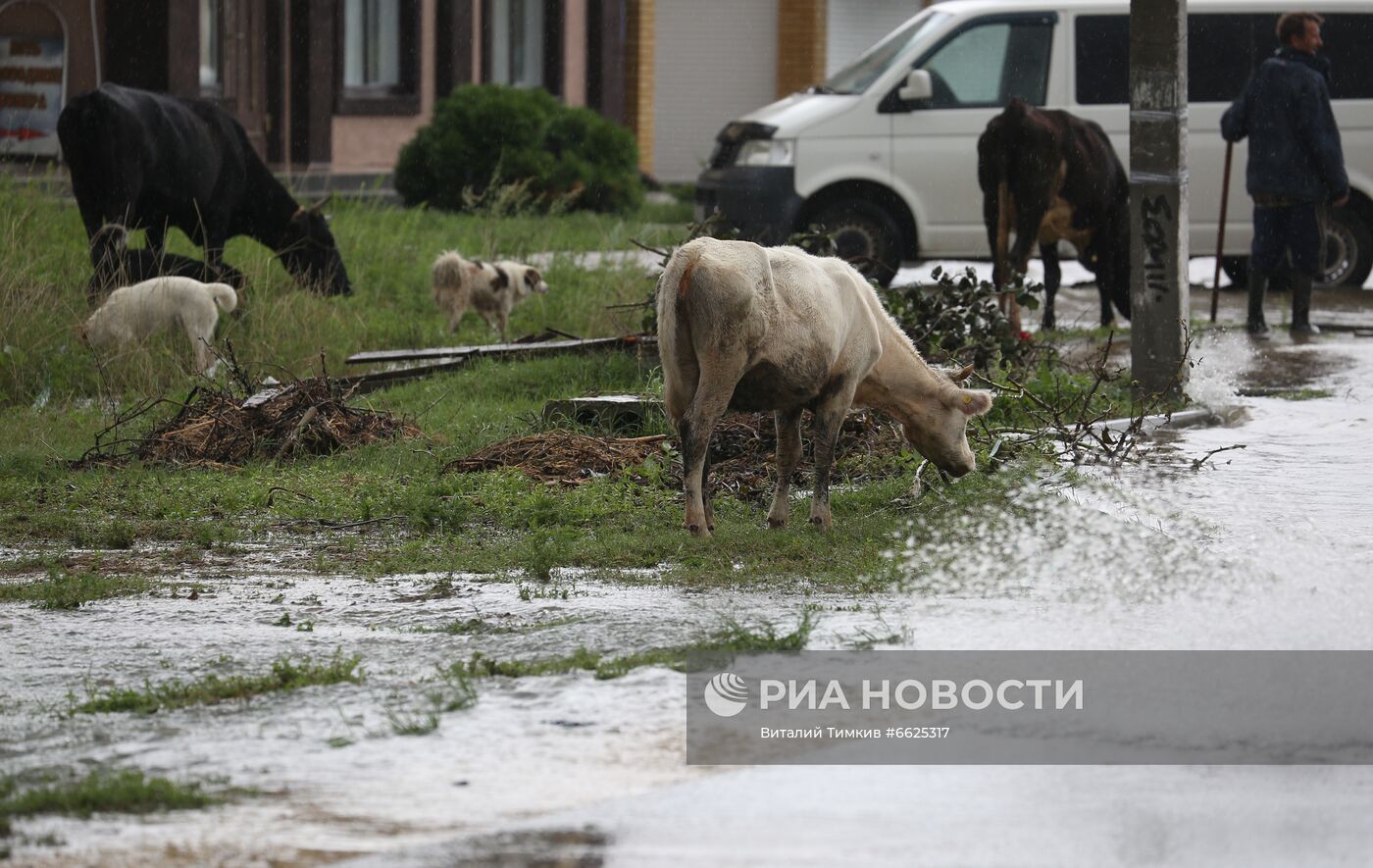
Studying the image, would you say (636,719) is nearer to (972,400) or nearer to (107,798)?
(107,798)

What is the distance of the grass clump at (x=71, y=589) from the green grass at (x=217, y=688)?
1.22 m

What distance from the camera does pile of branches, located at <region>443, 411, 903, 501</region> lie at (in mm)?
8898

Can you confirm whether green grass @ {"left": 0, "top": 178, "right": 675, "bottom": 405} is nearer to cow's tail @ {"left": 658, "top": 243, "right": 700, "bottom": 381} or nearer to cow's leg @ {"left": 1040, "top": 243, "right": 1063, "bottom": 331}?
cow's leg @ {"left": 1040, "top": 243, "right": 1063, "bottom": 331}

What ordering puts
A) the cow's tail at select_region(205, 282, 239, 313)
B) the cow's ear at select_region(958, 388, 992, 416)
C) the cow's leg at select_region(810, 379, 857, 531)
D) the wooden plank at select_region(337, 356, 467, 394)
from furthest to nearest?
the cow's tail at select_region(205, 282, 239, 313), the wooden plank at select_region(337, 356, 467, 394), the cow's ear at select_region(958, 388, 992, 416), the cow's leg at select_region(810, 379, 857, 531)

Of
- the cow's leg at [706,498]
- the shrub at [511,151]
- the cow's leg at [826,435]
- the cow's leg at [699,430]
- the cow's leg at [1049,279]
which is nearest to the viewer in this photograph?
the cow's leg at [699,430]

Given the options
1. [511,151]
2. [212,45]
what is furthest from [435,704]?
[212,45]

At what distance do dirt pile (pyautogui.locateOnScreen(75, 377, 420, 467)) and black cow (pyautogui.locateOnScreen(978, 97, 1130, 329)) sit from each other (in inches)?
206

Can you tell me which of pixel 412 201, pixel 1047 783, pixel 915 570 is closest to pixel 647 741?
pixel 1047 783

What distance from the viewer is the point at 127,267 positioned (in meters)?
13.1

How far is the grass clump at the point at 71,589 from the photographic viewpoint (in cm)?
665

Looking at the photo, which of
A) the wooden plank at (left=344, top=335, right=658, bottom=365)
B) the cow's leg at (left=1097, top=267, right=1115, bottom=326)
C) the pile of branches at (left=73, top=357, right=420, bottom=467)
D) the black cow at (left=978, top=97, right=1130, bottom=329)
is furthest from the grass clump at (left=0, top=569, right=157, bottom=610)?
the cow's leg at (left=1097, top=267, right=1115, bottom=326)

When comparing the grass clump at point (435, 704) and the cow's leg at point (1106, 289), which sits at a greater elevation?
the cow's leg at point (1106, 289)

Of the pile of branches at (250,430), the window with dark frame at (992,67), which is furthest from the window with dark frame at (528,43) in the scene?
the pile of branches at (250,430)

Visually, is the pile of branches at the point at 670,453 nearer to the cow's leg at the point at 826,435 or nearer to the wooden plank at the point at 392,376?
the cow's leg at the point at 826,435
